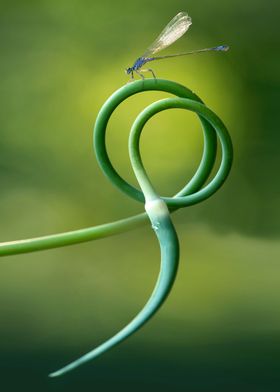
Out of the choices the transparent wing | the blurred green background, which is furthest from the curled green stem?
the blurred green background

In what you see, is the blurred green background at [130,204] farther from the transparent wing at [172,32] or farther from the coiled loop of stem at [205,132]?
the coiled loop of stem at [205,132]

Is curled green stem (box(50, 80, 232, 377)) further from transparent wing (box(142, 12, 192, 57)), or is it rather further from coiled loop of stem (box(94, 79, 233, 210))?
Answer: transparent wing (box(142, 12, 192, 57))

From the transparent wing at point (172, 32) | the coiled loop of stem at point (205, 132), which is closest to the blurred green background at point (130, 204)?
the transparent wing at point (172, 32)

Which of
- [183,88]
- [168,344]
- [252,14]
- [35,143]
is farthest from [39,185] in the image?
[183,88]

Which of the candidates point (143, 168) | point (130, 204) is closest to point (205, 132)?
point (143, 168)

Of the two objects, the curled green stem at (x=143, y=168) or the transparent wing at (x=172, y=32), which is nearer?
the curled green stem at (x=143, y=168)

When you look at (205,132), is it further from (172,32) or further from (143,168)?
(172,32)

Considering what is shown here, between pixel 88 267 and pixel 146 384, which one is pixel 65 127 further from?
pixel 146 384

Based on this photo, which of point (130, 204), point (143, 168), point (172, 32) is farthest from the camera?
point (130, 204)
